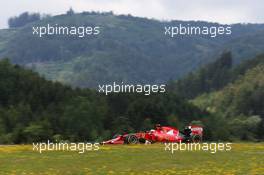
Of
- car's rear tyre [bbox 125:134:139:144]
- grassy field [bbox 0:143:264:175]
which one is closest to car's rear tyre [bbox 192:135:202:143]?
car's rear tyre [bbox 125:134:139:144]

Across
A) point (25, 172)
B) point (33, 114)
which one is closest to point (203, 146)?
point (25, 172)

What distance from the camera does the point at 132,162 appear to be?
1496 inches

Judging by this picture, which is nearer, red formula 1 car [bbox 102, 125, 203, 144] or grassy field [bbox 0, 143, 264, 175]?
grassy field [bbox 0, 143, 264, 175]

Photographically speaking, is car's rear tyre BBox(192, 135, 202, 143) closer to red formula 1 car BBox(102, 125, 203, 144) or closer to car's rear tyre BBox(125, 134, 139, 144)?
red formula 1 car BBox(102, 125, 203, 144)

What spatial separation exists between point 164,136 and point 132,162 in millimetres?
16674

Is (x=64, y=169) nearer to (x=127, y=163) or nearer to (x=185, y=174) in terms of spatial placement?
(x=127, y=163)

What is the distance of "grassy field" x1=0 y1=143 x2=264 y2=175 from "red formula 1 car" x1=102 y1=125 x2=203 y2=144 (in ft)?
23.4

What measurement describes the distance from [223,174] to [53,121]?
128 metres

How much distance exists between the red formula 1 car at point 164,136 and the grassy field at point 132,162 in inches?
281

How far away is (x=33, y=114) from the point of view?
17612cm

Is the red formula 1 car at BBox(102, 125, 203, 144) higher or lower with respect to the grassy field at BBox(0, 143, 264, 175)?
higher

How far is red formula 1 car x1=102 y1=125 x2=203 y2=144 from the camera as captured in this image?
53906mm

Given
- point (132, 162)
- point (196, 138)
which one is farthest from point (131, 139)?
point (132, 162)

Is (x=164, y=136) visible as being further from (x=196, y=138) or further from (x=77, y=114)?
(x=77, y=114)
